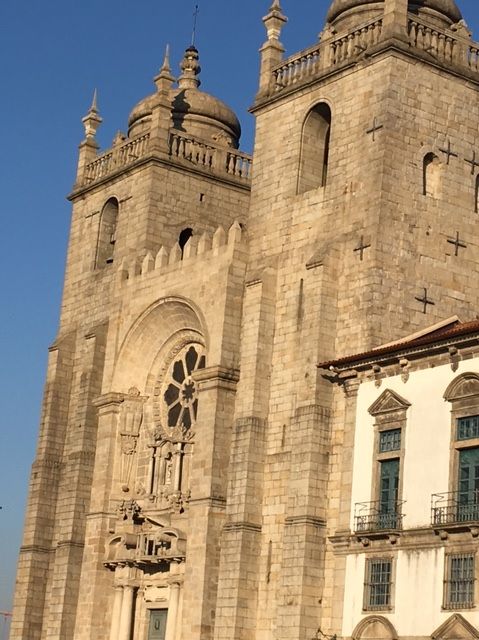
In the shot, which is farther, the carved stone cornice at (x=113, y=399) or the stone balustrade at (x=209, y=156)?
the stone balustrade at (x=209, y=156)

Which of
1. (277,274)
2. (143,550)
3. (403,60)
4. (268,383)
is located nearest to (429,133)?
(403,60)

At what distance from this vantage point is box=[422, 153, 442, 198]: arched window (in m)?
35.2

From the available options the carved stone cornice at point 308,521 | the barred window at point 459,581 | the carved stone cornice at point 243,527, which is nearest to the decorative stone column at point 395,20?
the carved stone cornice at point 308,521

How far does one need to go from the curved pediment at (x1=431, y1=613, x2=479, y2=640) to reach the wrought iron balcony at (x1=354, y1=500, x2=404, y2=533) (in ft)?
8.21

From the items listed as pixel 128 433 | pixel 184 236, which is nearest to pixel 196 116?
pixel 184 236

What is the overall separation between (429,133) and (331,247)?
3867 millimetres

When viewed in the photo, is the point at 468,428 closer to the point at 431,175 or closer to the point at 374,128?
the point at 431,175

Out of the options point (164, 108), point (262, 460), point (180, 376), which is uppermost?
point (164, 108)

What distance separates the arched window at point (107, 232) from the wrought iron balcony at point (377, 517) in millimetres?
16910

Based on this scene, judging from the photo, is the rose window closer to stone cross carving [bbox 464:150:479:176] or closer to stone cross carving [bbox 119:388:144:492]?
stone cross carving [bbox 119:388:144:492]

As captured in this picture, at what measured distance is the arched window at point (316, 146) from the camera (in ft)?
122

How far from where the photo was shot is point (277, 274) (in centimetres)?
3628

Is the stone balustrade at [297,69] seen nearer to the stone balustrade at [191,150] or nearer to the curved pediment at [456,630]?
the stone balustrade at [191,150]

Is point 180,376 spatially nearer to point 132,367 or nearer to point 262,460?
point 132,367
